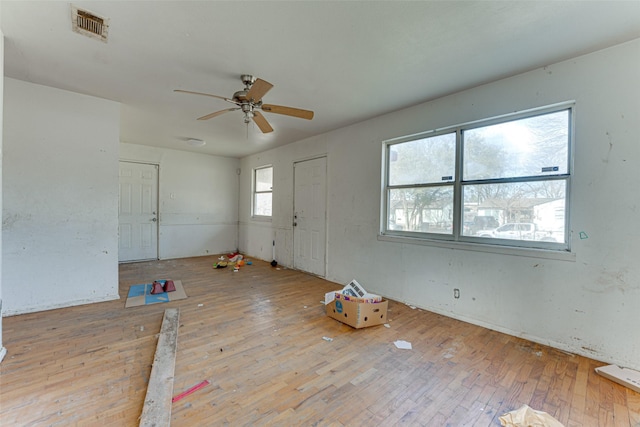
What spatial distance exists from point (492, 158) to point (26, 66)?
4722 mm

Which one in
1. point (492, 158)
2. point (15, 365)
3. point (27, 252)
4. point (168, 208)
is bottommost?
point (15, 365)

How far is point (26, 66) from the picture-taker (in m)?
2.58

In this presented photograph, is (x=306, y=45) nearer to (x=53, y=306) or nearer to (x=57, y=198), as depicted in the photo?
(x=57, y=198)

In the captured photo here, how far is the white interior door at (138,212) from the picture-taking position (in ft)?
18.2

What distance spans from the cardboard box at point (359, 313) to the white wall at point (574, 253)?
776 mm

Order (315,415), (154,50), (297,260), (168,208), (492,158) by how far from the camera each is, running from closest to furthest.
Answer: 1. (315,415)
2. (154,50)
3. (492,158)
4. (297,260)
5. (168,208)

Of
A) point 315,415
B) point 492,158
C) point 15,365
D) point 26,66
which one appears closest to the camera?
point 315,415

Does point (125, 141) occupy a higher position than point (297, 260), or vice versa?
point (125, 141)

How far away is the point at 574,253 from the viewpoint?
2.31m

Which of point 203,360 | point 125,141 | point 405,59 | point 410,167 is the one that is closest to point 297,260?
point 410,167

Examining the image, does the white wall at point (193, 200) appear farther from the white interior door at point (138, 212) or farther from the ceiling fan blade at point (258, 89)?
the ceiling fan blade at point (258, 89)

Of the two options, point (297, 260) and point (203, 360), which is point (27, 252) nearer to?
point (203, 360)

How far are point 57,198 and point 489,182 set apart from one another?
15.9 feet

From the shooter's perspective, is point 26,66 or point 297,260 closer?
point 26,66
